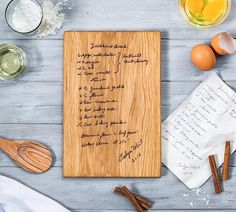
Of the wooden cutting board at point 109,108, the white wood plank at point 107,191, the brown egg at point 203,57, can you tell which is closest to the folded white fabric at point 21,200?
the white wood plank at point 107,191

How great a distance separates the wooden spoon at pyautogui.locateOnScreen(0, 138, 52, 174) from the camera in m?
1.25

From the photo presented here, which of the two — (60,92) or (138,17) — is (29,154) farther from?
(138,17)

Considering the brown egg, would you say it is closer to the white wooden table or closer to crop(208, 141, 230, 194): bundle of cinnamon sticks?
the white wooden table

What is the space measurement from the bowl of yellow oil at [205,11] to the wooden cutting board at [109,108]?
9 cm

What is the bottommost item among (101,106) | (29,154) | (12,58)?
(29,154)

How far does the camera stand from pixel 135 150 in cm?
126

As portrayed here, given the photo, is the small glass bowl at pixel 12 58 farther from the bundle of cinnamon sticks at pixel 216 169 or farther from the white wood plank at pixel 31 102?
the bundle of cinnamon sticks at pixel 216 169

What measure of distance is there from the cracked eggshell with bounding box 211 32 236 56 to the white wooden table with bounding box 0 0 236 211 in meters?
0.04

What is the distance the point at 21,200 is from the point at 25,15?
42 centimetres

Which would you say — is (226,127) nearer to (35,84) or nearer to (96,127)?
(96,127)

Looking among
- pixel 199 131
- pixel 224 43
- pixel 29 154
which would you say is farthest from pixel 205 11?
pixel 29 154

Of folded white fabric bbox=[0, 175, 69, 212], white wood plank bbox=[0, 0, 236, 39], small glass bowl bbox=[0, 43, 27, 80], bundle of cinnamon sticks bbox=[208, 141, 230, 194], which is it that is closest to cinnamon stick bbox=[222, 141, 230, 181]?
bundle of cinnamon sticks bbox=[208, 141, 230, 194]

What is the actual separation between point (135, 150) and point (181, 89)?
18cm

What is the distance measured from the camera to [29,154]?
4.12 feet
